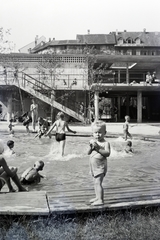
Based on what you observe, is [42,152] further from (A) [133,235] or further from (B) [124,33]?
(B) [124,33]

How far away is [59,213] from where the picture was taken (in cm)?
419

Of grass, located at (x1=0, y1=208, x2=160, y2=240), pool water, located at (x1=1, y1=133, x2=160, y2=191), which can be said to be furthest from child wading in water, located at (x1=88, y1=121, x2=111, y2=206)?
pool water, located at (x1=1, y1=133, x2=160, y2=191)

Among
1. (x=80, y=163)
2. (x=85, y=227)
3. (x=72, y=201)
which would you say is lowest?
(x=80, y=163)

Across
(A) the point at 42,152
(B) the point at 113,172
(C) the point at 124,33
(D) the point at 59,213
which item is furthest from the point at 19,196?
(C) the point at 124,33

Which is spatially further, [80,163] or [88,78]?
[88,78]

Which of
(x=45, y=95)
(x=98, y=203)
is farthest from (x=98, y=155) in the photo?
(x=45, y=95)

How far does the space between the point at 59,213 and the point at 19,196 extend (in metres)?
0.82

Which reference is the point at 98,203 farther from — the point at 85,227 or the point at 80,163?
the point at 80,163

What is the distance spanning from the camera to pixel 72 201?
471 centimetres

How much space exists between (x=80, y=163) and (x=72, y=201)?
4.55m

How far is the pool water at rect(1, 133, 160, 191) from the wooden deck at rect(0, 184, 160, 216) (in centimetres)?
77

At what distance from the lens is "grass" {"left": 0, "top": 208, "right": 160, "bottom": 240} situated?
382 centimetres

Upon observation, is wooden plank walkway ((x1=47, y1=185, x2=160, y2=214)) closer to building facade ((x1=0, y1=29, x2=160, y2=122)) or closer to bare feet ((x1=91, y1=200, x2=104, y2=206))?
bare feet ((x1=91, y1=200, x2=104, y2=206))

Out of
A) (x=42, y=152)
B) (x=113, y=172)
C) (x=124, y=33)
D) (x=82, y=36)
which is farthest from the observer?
(x=124, y=33)
